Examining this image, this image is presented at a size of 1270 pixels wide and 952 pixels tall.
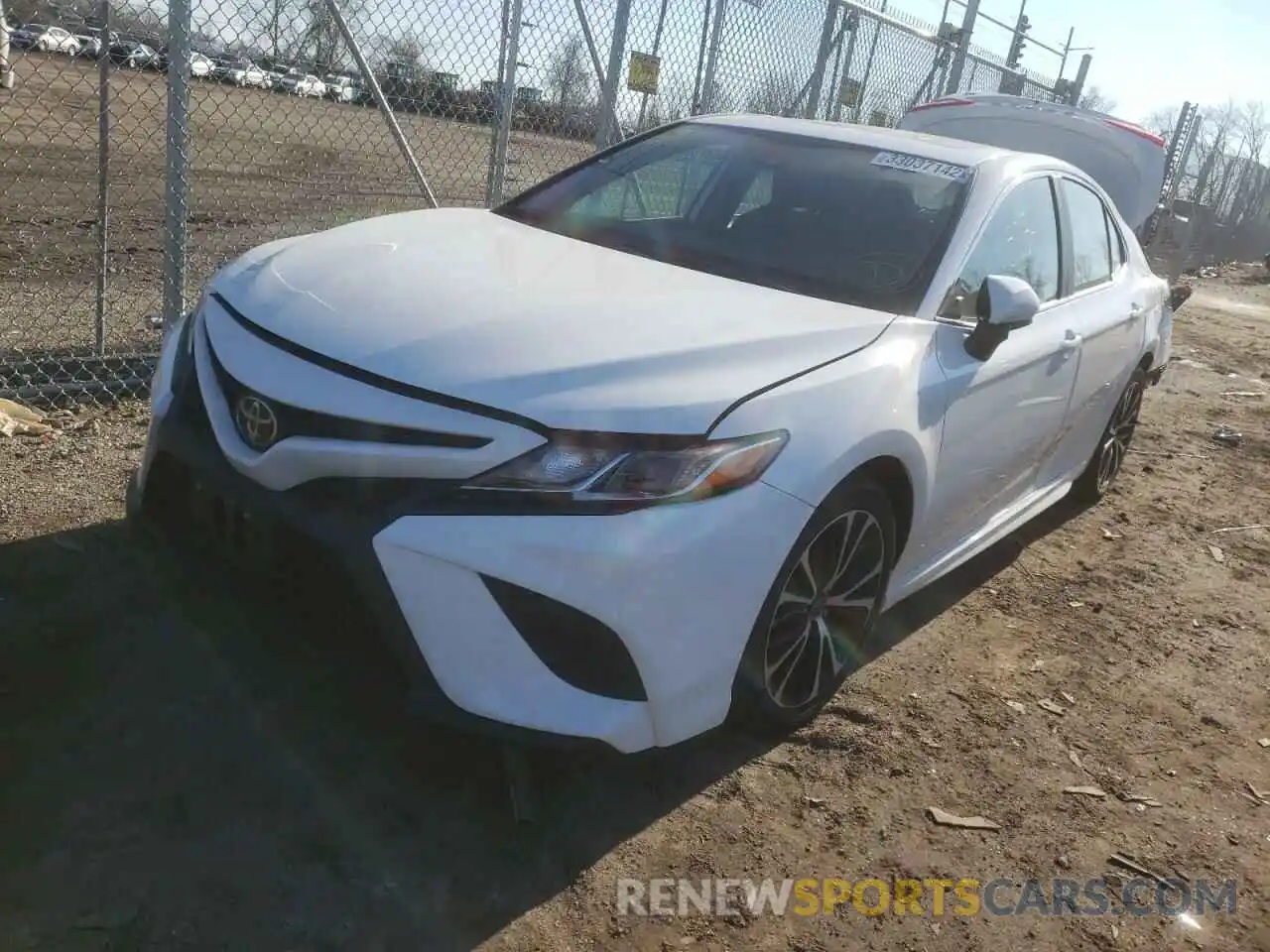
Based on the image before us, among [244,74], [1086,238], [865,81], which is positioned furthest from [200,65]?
[865,81]

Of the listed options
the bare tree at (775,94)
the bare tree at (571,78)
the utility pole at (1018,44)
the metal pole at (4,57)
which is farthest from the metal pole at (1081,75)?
the metal pole at (4,57)

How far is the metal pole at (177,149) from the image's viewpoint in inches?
171

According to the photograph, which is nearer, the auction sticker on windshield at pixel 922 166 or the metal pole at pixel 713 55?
the auction sticker on windshield at pixel 922 166

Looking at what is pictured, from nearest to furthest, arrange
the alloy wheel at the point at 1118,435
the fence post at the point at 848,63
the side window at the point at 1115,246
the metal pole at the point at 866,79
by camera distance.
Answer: the side window at the point at 1115,246
the alloy wheel at the point at 1118,435
the fence post at the point at 848,63
the metal pole at the point at 866,79

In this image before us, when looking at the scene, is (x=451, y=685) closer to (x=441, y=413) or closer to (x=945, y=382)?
(x=441, y=413)

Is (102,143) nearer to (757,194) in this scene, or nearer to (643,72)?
(757,194)

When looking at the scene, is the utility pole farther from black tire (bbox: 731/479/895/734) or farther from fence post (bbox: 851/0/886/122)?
black tire (bbox: 731/479/895/734)

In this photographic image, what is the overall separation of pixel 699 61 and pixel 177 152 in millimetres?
3709

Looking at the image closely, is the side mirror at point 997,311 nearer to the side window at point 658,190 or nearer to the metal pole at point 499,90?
the side window at point 658,190

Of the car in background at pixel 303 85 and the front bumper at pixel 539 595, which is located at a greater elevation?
the car in background at pixel 303 85

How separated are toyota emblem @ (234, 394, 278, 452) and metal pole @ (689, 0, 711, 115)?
17.6 ft

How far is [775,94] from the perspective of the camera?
815cm

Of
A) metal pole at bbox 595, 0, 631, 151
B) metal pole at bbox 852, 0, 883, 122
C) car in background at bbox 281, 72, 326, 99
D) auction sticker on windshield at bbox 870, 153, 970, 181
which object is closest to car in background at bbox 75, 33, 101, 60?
car in background at bbox 281, 72, 326, 99

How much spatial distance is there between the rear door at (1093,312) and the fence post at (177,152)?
11.5 feet
